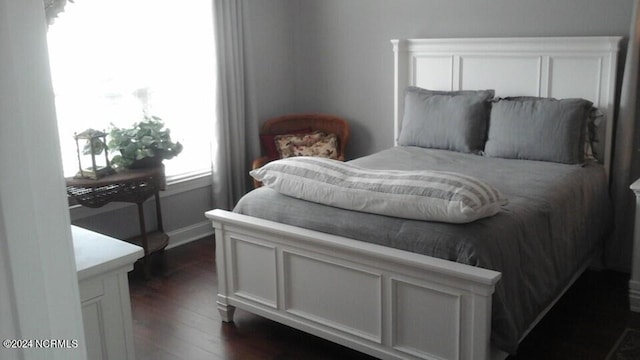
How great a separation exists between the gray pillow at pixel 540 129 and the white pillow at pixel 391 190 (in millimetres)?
1038

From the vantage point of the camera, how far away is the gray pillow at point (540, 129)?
11.2 ft

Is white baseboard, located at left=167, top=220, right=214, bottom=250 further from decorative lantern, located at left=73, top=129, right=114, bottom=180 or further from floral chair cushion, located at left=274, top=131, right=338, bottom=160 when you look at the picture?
decorative lantern, located at left=73, top=129, right=114, bottom=180

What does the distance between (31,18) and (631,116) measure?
11.3 feet

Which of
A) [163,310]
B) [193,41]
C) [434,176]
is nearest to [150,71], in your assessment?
[193,41]

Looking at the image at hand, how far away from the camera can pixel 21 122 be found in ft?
2.20

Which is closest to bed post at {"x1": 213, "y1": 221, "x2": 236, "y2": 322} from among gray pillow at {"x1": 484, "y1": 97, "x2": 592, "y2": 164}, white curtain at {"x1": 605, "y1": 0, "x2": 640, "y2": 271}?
gray pillow at {"x1": 484, "y1": 97, "x2": 592, "y2": 164}

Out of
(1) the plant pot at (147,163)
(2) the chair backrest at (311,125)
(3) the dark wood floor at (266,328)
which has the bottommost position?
(3) the dark wood floor at (266,328)

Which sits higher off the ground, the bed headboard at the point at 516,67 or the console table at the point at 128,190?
the bed headboard at the point at 516,67

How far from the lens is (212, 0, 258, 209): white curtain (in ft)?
14.4

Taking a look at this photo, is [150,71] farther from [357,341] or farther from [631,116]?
[631,116]

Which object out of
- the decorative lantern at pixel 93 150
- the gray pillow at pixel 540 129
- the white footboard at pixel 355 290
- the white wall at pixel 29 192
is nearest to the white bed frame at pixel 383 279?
the white footboard at pixel 355 290

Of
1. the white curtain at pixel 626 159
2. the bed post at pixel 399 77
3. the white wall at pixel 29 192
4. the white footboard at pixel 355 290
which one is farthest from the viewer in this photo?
the bed post at pixel 399 77

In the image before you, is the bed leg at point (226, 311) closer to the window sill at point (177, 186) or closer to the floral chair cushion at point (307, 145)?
the window sill at point (177, 186)

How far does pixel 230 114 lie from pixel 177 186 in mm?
648
